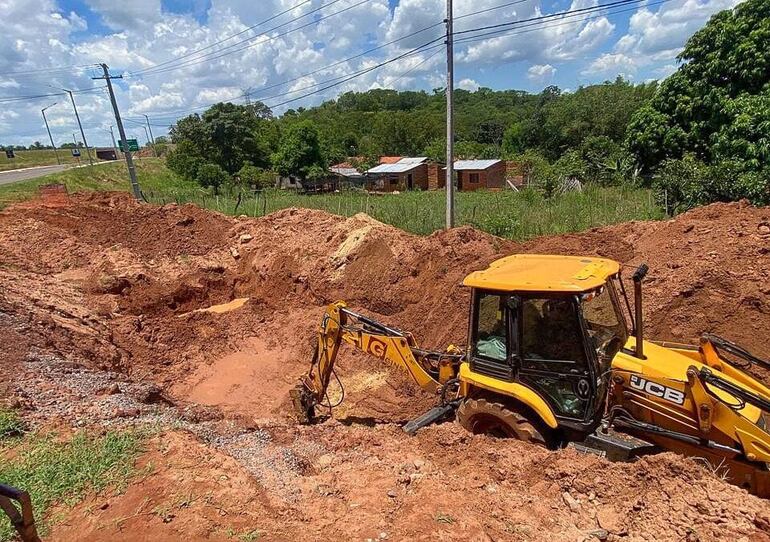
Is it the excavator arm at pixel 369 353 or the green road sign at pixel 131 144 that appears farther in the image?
the green road sign at pixel 131 144

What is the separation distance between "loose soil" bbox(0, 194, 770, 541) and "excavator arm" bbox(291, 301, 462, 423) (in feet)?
1.74

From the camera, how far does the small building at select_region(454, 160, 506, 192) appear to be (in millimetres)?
41594

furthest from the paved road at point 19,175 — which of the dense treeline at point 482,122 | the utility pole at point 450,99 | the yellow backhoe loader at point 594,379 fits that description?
the yellow backhoe loader at point 594,379

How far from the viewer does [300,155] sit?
40.0 m

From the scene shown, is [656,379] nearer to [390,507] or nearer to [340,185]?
[390,507]

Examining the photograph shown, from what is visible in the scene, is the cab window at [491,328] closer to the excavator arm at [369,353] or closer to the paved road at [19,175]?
the excavator arm at [369,353]

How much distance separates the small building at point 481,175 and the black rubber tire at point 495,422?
3760 centimetres

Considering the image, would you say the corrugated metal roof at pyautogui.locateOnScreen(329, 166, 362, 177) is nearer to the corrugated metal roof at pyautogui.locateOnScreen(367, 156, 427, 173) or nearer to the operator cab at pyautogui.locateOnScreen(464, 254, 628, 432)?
the corrugated metal roof at pyautogui.locateOnScreen(367, 156, 427, 173)

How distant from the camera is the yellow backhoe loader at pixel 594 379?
160 inches

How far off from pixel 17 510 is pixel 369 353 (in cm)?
408

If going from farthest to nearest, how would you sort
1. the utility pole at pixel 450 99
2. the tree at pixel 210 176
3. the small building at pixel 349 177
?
the small building at pixel 349 177, the tree at pixel 210 176, the utility pole at pixel 450 99

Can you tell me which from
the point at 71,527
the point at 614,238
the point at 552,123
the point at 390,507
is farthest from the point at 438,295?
the point at 552,123

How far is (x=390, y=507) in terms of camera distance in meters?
4.05

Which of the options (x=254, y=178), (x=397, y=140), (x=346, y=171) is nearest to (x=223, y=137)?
(x=254, y=178)
